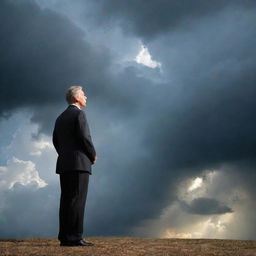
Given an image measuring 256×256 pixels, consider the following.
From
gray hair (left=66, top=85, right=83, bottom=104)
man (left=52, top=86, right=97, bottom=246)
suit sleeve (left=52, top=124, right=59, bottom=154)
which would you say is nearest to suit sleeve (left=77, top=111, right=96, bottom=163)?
man (left=52, top=86, right=97, bottom=246)

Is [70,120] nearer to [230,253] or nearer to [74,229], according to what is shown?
[74,229]

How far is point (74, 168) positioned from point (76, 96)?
1559 millimetres

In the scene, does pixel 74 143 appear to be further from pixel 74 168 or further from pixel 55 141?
pixel 55 141

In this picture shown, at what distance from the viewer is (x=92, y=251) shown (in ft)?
25.1

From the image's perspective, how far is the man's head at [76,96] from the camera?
904cm

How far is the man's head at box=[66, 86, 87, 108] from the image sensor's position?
9.04 metres

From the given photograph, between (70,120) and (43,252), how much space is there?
2773 millimetres

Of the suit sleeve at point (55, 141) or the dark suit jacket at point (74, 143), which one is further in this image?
the suit sleeve at point (55, 141)

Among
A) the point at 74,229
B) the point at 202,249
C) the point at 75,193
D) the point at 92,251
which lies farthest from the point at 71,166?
the point at 202,249

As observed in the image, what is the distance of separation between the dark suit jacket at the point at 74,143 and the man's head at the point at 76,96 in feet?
0.43

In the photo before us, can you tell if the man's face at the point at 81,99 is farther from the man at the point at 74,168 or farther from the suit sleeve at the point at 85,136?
the suit sleeve at the point at 85,136

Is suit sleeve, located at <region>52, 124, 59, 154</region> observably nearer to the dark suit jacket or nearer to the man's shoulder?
the dark suit jacket

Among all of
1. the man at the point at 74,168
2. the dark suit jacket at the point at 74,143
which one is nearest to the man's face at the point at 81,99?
the man at the point at 74,168

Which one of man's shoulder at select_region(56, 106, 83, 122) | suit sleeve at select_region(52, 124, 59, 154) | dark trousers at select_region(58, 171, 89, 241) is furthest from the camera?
suit sleeve at select_region(52, 124, 59, 154)
